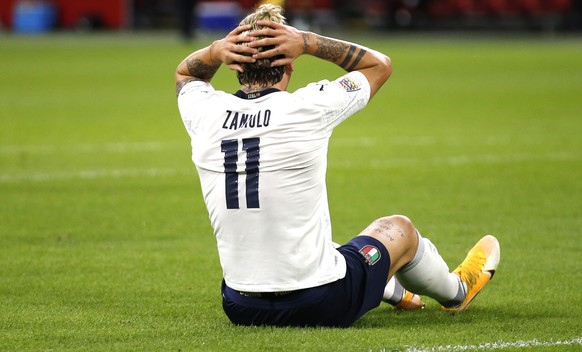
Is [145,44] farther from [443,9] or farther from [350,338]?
[350,338]

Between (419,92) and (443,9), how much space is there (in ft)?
80.0

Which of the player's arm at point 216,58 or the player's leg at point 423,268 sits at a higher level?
the player's arm at point 216,58

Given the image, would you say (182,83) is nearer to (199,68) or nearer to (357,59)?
(199,68)

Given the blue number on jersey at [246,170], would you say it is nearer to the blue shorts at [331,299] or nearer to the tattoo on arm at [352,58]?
the blue shorts at [331,299]

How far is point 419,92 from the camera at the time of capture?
24672 mm

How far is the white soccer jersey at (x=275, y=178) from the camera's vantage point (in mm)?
5648

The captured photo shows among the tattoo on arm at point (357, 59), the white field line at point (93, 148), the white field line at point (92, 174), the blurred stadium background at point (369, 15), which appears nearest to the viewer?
the tattoo on arm at point (357, 59)

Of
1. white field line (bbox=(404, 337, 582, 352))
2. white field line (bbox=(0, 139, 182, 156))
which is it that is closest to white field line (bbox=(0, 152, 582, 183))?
white field line (bbox=(0, 139, 182, 156))

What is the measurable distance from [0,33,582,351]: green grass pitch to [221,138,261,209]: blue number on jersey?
→ 2.22 feet

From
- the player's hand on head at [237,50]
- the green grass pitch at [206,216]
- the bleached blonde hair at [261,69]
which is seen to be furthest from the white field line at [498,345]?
the player's hand on head at [237,50]

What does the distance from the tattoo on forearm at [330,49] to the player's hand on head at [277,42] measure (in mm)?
322

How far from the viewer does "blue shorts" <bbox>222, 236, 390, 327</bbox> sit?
5.77m

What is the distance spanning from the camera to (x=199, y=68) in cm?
609

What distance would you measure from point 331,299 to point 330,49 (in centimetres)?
128
